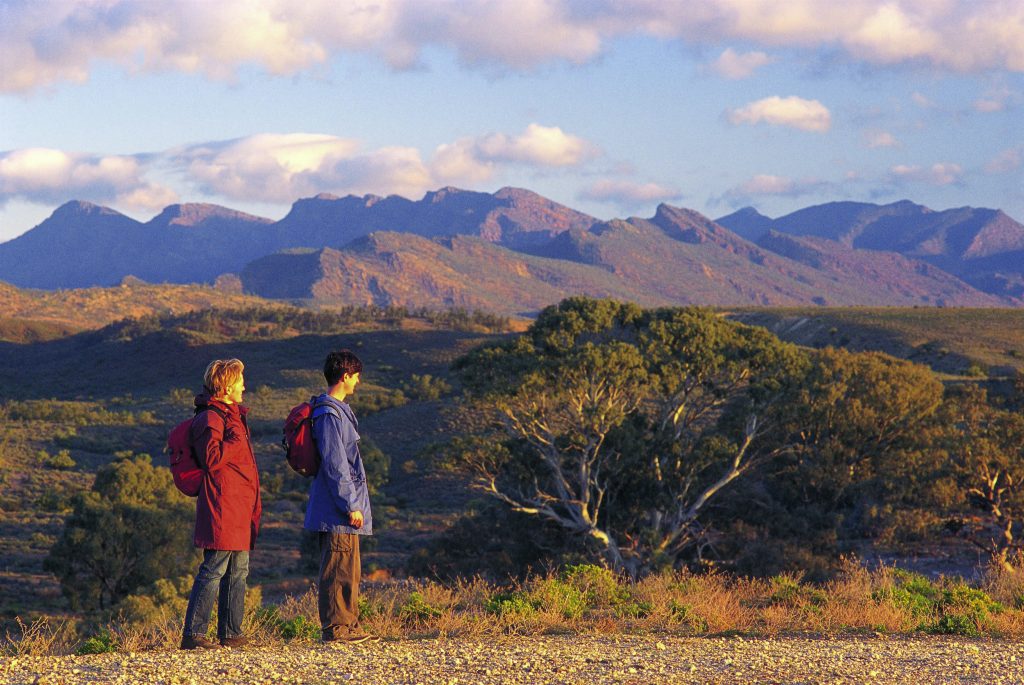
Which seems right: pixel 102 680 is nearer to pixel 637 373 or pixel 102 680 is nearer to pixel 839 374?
pixel 637 373

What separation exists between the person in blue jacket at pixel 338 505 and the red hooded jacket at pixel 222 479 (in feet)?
1.42

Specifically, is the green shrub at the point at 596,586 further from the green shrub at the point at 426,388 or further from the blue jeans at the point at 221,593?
the green shrub at the point at 426,388

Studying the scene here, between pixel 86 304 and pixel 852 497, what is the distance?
148 m

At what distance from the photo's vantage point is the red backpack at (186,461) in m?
6.65

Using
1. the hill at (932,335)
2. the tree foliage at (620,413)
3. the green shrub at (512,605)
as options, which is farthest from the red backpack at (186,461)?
the hill at (932,335)

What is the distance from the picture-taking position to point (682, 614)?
27.5 feet

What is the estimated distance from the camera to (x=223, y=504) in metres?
6.66

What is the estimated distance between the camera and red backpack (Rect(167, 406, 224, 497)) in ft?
21.8

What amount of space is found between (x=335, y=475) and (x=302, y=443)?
300 mm

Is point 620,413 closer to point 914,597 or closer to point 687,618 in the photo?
point 914,597

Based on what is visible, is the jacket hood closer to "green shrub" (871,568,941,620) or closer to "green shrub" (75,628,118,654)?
"green shrub" (75,628,118,654)

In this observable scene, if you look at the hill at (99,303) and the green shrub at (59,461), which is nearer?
the green shrub at (59,461)

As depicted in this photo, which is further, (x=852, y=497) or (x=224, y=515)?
(x=852, y=497)

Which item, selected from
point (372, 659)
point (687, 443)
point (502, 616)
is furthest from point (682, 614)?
point (687, 443)
